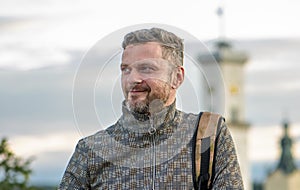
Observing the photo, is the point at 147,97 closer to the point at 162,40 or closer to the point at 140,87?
the point at 140,87

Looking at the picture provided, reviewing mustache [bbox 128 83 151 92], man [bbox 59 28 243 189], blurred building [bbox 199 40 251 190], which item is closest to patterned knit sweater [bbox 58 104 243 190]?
man [bbox 59 28 243 189]

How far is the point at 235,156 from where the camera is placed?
13.8 ft

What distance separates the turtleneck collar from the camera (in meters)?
4.23

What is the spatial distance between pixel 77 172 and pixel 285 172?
278 ft

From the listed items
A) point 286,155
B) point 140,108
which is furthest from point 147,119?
point 286,155

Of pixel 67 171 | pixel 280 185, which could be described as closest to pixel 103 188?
pixel 67 171

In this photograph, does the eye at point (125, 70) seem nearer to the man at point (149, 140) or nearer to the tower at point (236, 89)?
the man at point (149, 140)

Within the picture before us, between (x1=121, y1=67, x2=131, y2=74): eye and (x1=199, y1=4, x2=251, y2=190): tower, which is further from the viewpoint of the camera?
(x1=199, y1=4, x2=251, y2=190): tower

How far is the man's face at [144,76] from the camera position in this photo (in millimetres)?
4176

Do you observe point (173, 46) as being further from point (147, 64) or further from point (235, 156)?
point (235, 156)

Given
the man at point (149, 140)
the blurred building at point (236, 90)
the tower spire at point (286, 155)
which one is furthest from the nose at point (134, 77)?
the tower spire at point (286, 155)

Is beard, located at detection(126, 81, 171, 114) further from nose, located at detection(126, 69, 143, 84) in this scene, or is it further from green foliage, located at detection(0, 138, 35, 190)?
green foliage, located at detection(0, 138, 35, 190)

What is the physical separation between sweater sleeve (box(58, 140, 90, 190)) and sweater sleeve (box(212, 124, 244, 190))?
482 millimetres

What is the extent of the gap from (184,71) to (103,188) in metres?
0.52
